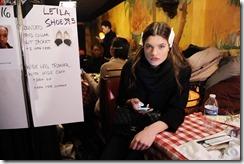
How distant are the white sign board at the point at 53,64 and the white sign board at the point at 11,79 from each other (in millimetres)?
54

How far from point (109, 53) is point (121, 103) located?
0.28m

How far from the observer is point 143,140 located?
3.93 ft

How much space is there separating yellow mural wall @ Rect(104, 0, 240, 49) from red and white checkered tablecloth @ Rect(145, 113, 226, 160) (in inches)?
16.0

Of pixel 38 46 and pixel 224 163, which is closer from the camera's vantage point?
pixel 224 163

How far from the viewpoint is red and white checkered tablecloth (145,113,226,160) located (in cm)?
110

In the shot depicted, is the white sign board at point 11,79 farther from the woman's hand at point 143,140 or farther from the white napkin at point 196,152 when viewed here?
the white napkin at point 196,152

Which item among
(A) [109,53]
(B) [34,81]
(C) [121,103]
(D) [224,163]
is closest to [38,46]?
(B) [34,81]

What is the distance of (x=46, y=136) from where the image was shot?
1495 millimetres

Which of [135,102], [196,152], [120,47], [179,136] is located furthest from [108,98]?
[196,152]

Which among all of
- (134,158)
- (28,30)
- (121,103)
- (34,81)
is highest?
(28,30)

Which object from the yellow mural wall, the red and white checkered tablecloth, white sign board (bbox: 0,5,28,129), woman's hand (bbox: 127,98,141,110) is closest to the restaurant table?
the red and white checkered tablecloth

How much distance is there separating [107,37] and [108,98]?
1.09ft

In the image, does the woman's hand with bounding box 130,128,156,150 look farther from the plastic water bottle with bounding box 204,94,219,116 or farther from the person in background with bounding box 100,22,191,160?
the plastic water bottle with bounding box 204,94,219,116

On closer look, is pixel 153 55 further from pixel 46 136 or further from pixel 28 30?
pixel 46 136
